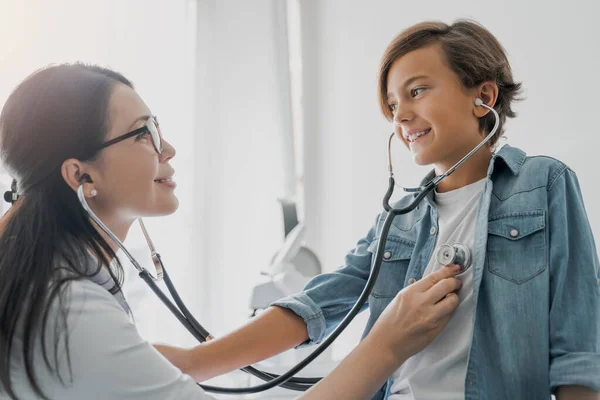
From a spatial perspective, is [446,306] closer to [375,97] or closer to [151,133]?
[151,133]

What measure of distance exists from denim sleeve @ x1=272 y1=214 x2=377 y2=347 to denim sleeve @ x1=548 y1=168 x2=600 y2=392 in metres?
Answer: 0.41

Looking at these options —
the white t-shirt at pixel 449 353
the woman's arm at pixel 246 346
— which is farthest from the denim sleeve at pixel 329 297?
the white t-shirt at pixel 449 353

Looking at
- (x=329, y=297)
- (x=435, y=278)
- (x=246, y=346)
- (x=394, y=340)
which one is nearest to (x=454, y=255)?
(x=435, y=278)

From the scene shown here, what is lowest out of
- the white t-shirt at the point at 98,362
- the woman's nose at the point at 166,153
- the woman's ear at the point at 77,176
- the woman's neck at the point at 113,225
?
the white t-shirt at the point at 98,362

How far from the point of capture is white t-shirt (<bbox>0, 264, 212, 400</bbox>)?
833 millimetres

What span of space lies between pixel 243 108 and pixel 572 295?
1.97m

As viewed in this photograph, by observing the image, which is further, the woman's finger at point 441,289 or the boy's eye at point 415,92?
the boy's eye at point 415,92

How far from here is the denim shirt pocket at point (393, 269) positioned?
1.21 meters

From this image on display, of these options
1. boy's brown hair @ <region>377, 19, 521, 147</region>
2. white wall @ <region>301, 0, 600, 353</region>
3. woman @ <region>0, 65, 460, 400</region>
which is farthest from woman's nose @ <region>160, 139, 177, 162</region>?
white wall @ <region>301, 0, 600, 353</region>

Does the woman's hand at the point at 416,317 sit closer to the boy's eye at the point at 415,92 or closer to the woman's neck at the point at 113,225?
the boy's eye at the point at 415,92

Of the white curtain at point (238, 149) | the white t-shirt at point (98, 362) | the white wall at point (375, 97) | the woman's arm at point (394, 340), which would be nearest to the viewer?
the white t-shirt at point (98, 362)

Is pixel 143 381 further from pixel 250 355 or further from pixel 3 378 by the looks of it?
pixel 250 355

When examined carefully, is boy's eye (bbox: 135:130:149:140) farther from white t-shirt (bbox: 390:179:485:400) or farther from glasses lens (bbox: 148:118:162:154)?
white t-shirt (bbox: 390:179:485:400)

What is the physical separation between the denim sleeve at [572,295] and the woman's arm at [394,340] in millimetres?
161
